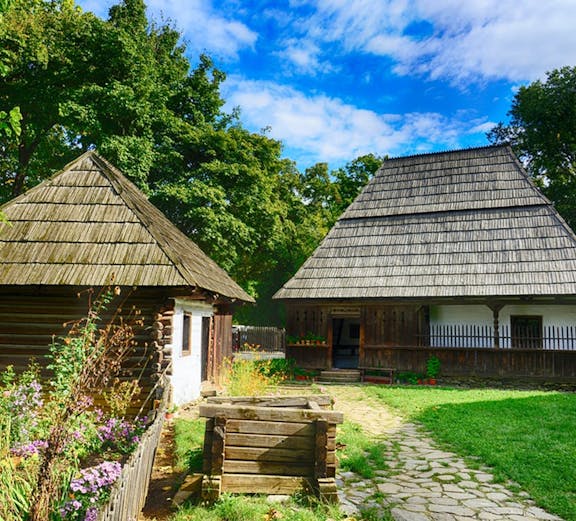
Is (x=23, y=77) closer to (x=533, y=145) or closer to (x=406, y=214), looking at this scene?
(x=406, y=214)

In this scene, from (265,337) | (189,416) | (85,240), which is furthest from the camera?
(265,337)

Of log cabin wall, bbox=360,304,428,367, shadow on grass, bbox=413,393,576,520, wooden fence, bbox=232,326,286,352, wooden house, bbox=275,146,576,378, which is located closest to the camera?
shadow on grass, bbox=413,393,576,520

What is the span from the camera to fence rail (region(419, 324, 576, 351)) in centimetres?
1382

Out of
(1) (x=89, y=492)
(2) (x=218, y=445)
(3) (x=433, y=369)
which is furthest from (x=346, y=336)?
(1) (x=89, y=492)

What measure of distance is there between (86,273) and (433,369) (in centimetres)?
1036

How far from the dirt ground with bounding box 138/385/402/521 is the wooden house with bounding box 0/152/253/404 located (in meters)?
1.56

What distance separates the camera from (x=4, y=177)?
21109 millimetres

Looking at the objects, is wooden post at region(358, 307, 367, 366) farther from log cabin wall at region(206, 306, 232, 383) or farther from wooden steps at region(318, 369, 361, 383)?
log cabin wall at region(206, 306, 232, 383)

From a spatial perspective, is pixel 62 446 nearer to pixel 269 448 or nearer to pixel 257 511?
pixel 257 511

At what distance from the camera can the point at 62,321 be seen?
8906 millimetres

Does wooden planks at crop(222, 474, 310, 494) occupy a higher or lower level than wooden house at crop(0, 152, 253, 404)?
lower

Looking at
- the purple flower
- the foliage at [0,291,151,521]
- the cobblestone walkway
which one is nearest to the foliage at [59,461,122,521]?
the foliage at [0,291,151,521]

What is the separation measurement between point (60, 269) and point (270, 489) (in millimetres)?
5961

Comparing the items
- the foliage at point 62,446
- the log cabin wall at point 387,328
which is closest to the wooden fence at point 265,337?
the log cabin wall at point 387,328
